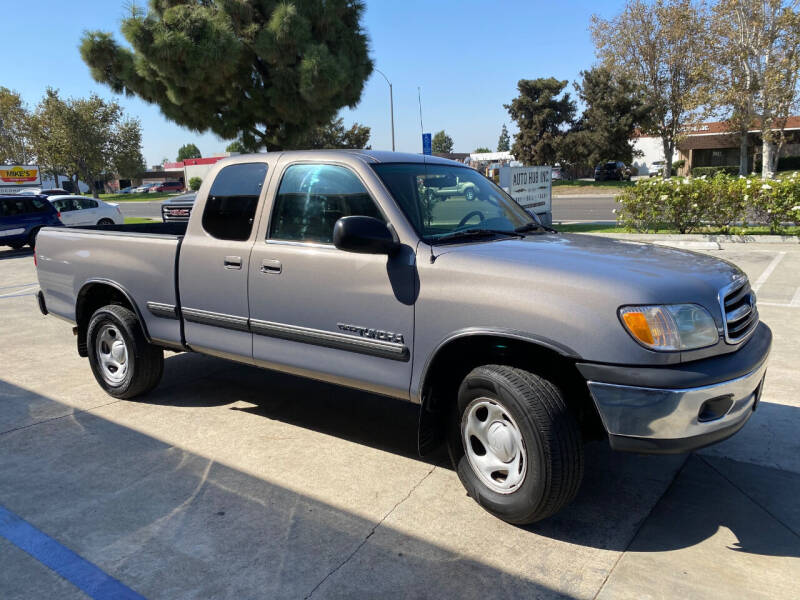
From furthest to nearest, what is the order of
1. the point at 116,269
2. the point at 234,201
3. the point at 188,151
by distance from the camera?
the point at 188,151
the point at 116,269
the point at 234,201

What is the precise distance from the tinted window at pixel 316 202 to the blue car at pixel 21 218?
15311mm

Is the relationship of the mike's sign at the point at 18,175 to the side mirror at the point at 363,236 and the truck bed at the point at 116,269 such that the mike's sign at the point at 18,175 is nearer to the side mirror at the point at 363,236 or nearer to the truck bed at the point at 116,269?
the truck bed at the point at 116,269

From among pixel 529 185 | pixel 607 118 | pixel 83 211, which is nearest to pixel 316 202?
pixel 529 185

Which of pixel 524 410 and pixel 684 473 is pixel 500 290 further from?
pixel 684 473

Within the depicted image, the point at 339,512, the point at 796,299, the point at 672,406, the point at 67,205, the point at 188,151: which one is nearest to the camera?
the point at 672,406

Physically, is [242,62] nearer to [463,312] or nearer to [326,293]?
[326,293]

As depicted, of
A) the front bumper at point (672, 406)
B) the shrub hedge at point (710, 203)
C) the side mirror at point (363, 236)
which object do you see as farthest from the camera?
the shrub hedge at point (710, 203)

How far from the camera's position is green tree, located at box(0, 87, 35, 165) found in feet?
170

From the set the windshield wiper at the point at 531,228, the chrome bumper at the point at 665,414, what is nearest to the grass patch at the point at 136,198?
the windshield wiper at the point at 531,228

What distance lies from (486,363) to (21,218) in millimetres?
17538

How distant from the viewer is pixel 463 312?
3.17m

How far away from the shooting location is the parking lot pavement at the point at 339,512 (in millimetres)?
2775

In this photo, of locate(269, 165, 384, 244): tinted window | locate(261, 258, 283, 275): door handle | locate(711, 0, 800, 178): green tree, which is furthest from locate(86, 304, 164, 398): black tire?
locate(711, 0, 800, 178): green tree

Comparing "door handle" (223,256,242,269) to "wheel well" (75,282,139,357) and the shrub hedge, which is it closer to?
"wheel well" (75,282,139,357)
